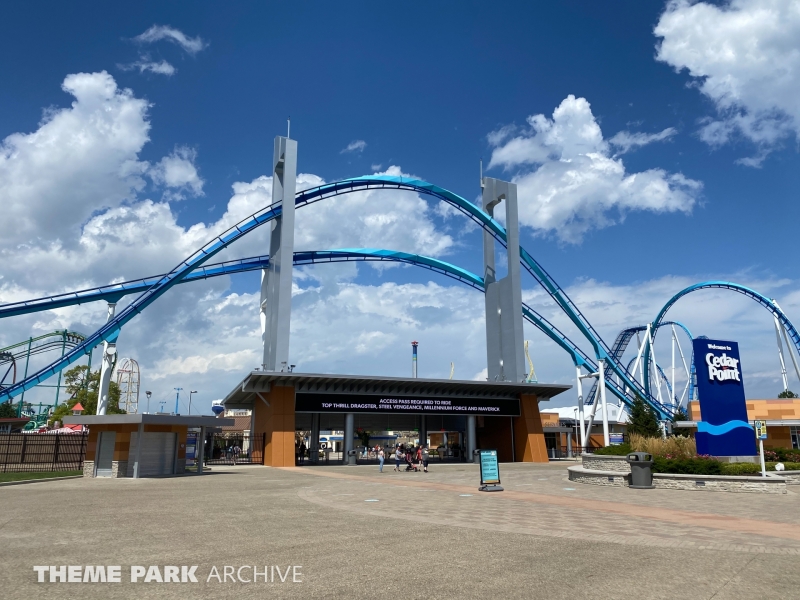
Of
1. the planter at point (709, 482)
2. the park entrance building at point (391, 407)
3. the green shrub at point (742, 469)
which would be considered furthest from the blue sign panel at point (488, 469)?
the park entrance building at point (391, 407)

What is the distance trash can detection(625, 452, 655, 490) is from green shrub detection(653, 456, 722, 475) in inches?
35.0

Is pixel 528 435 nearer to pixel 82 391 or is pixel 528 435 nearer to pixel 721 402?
pixel 721 402

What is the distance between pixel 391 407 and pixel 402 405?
88 cm

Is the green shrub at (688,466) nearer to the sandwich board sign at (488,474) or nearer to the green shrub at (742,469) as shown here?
the green shrub at (742,469)

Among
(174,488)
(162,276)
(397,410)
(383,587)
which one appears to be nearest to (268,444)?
(397,410)

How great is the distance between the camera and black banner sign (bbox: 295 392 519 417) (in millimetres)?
37188

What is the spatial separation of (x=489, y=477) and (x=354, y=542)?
10705 mm

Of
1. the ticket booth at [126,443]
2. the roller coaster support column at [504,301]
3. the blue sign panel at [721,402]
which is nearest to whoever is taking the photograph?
the blue sign panel at [721,402]

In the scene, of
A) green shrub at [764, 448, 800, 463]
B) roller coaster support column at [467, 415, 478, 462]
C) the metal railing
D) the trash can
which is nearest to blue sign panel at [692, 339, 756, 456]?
green shrub at [764, 448, 800, 463]

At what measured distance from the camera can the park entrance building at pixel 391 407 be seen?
3641 centimetres

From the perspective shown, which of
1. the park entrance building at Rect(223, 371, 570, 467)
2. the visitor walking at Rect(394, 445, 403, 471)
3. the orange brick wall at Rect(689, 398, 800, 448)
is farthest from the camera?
the orange brick wall at Rect(689, 398, 800, 448)

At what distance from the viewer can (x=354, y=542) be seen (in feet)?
31.8

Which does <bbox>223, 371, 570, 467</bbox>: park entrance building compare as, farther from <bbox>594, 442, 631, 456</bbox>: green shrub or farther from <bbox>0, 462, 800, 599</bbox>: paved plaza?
<bbox>0, 462, 800, 599</bbox>: paved plaza

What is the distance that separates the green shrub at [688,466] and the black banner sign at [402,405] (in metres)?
20.1
